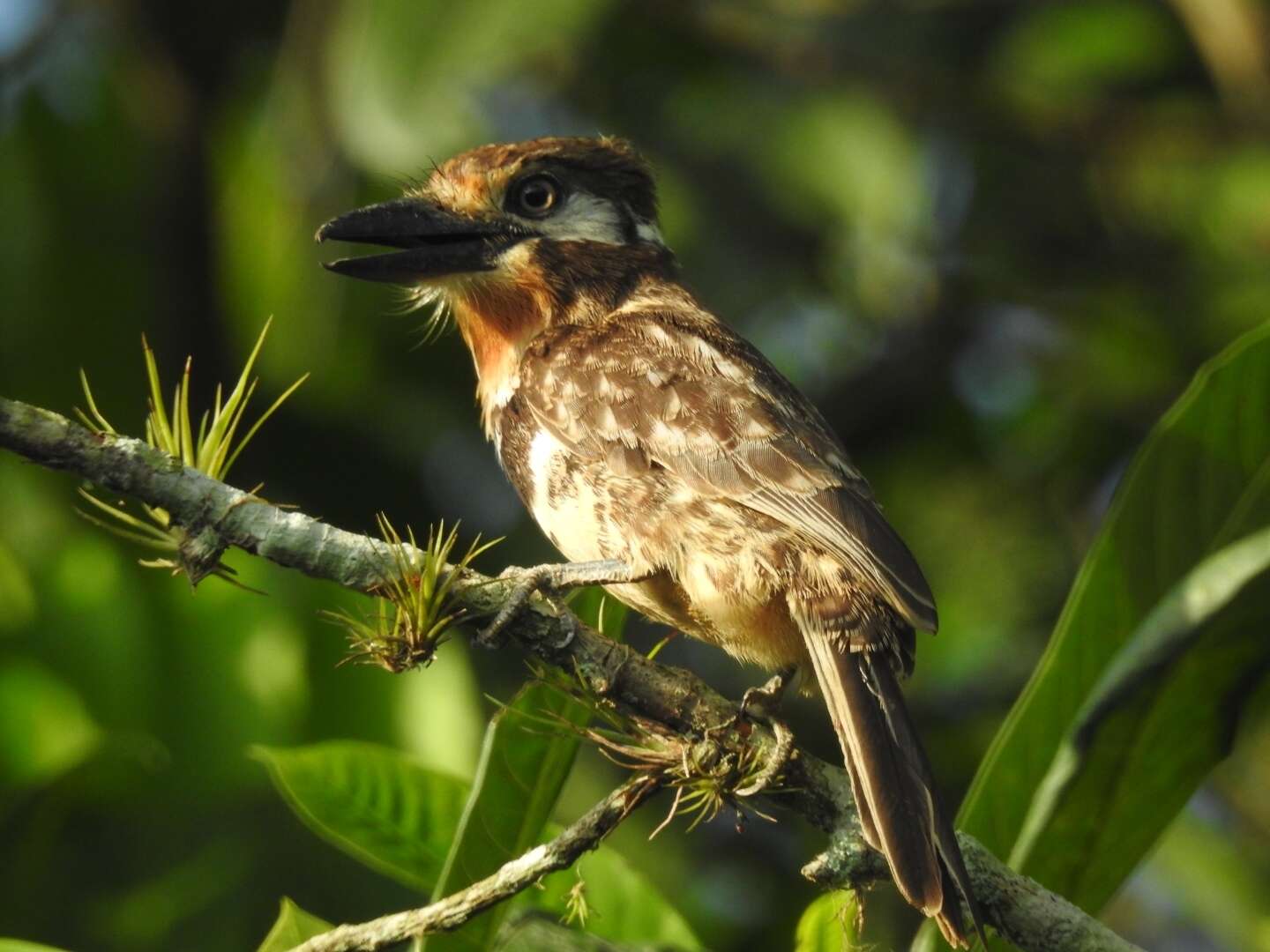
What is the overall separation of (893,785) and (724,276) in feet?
8.14

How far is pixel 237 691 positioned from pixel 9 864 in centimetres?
53

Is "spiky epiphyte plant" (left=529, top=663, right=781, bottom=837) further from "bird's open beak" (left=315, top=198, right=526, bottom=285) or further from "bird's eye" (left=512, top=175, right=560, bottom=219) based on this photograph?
"bird's eye" (left=512, top=175, right=560, bottom=219)

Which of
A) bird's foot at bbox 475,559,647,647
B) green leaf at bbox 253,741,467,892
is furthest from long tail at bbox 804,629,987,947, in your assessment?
green leaf at bbox 253,741,467,892

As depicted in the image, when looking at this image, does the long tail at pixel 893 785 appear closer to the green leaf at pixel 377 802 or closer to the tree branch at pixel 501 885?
the tree branch at pixel 501 885

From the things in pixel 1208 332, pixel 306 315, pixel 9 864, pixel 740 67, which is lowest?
pixel 9 864

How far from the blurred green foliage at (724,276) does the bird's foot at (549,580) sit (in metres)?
0.58

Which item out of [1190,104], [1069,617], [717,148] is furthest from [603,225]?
[1190,104]

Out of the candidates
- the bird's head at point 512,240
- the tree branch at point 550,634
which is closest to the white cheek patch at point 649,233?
the bird's head at point 512,240

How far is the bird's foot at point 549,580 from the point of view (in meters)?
2.15

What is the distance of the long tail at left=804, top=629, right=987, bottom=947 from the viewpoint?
2.20 meters

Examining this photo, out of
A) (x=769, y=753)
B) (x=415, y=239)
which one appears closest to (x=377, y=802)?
(x=769, y=753)

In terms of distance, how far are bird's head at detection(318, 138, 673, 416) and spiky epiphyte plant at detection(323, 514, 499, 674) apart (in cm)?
121

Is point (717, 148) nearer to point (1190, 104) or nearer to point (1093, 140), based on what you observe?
point (1093, 140)

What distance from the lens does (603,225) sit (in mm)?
3764
